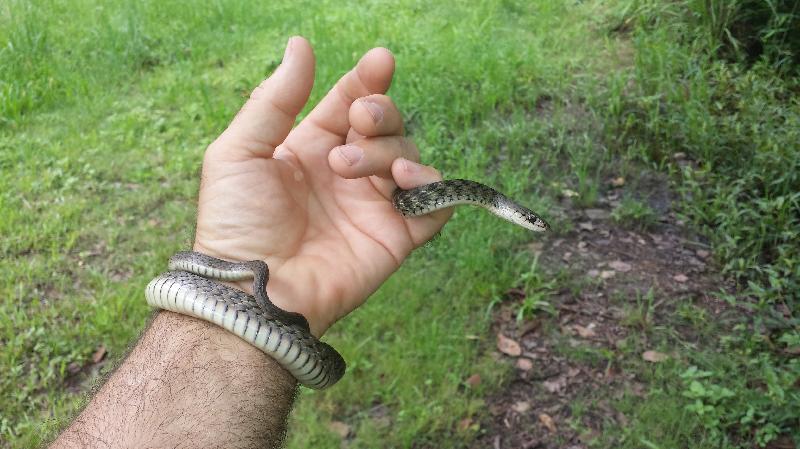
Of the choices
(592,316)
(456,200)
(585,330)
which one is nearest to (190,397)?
(456,200)

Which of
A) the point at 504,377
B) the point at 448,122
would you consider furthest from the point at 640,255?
the point at 448,122

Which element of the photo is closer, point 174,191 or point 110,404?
point 110,404

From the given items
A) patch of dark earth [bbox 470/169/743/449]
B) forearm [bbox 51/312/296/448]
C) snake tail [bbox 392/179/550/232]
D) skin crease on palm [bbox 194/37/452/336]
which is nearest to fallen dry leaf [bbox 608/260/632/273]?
patch of dark earth [bbox 470/169/743/449]

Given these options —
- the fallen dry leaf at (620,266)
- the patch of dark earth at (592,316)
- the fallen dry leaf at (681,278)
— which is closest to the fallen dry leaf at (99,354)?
the patch of dark earth at (592,316)

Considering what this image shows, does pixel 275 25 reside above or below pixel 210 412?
below

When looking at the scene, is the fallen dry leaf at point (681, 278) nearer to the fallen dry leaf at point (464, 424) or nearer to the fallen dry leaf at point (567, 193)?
the fallen dry leaf at point (567, 193)

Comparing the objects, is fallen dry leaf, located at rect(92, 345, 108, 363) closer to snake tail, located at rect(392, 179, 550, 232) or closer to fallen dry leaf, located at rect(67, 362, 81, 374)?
fallen dry leaf, located at rect(67, 362, 81, 374)

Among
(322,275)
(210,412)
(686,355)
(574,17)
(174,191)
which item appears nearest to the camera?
(210,412)

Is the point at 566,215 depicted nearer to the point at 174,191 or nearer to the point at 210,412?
→ the point at 174,191
